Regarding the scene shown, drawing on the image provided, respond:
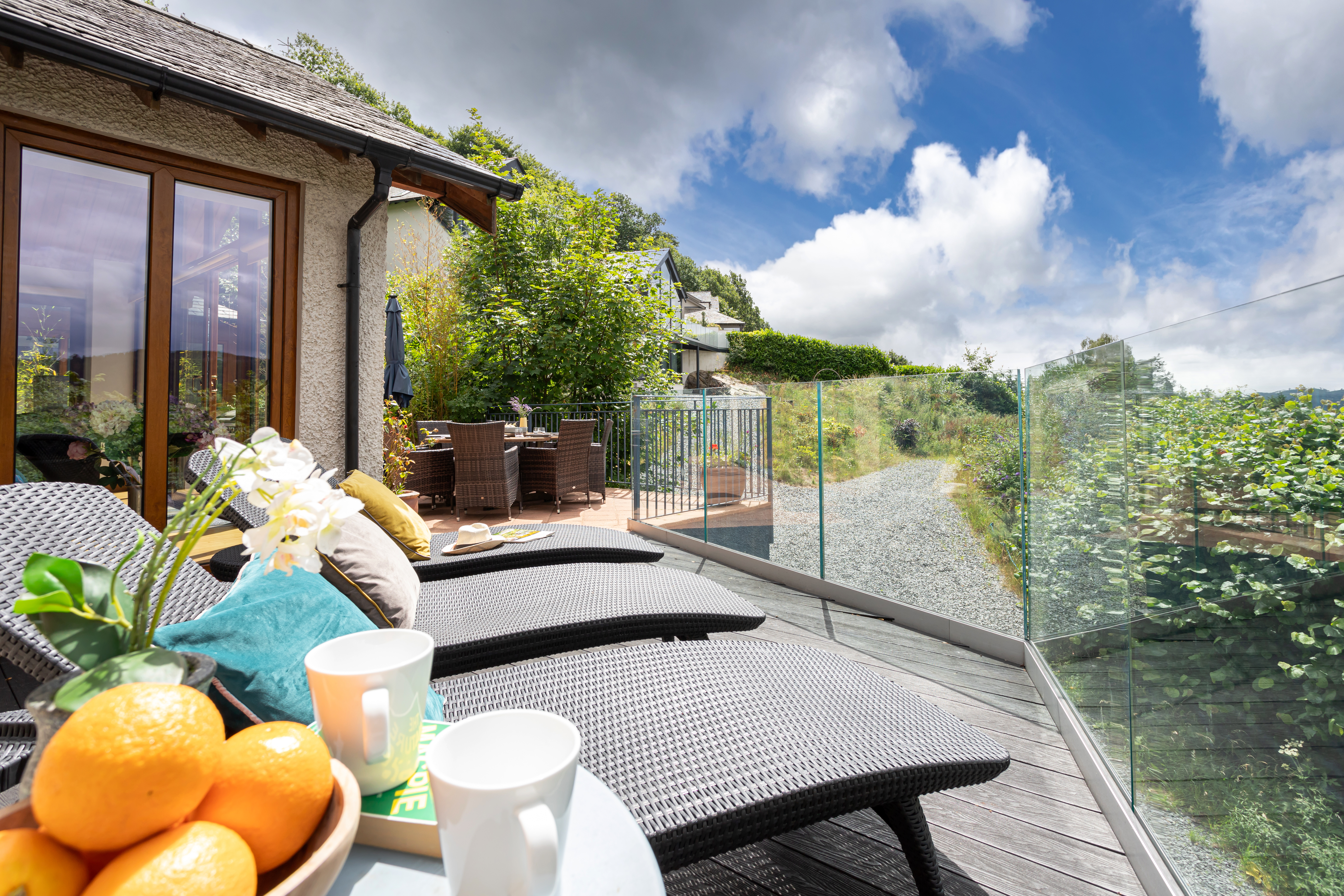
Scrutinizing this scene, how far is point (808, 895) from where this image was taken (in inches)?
59.2

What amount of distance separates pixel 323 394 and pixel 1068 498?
436 cm

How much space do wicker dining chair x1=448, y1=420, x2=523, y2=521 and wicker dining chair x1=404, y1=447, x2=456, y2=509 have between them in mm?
355

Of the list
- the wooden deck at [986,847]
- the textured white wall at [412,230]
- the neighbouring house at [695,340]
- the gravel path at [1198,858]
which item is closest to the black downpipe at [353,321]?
the wooden deck at [986,847]

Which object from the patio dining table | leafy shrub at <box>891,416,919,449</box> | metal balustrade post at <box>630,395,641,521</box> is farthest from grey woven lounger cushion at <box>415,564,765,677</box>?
the patio dining table

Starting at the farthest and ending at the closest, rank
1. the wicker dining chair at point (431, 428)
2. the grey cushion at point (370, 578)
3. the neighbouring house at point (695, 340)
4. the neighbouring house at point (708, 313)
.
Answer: the neighbouring house at point (708, 313), the neighbouring house at point (695, 340), the wicker dining chair at point (431, 428), the grey cushion at point (370, 578)

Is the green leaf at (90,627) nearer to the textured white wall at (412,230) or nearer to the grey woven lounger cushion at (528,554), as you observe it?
the grey woven lounger cushion at (528,554)

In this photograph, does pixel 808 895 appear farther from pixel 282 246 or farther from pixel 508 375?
pixel 508 375

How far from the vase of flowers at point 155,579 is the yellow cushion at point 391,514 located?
5.66ft

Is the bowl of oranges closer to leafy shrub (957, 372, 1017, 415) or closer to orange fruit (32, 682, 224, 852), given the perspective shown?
orange fruit (32, 682, 224, 852)

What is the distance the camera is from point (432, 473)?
6.99 meters

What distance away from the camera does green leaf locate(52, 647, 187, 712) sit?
45 cm

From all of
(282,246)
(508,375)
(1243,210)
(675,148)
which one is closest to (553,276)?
(508,375)

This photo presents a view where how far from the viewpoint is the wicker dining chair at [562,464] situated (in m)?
7.15

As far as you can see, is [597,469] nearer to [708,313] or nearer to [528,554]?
[528,554]
